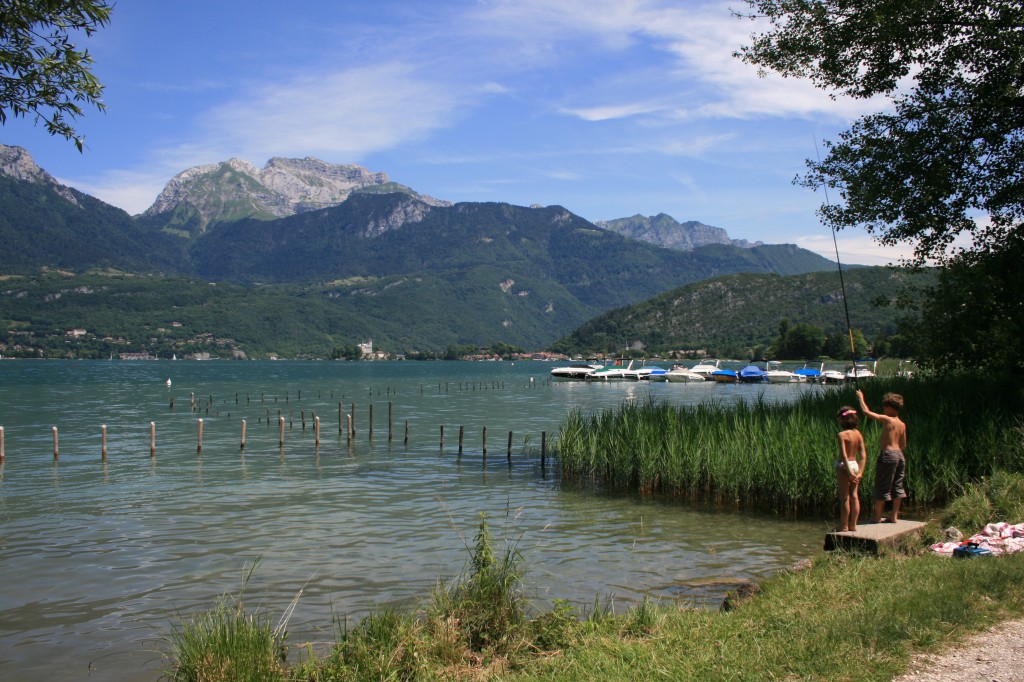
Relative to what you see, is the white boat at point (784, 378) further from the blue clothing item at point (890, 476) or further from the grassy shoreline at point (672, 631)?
the blue clothing item at point (890, 476)

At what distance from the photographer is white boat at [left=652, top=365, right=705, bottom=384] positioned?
110562 millimetres

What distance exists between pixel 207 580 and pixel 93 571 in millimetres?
2392

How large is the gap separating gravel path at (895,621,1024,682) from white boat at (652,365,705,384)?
106 metres

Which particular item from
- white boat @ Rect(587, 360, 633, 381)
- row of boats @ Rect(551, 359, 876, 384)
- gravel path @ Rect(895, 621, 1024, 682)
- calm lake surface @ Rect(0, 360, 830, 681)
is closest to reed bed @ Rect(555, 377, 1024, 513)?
calm lake surface @ Rect(0, 360, 830, 681)

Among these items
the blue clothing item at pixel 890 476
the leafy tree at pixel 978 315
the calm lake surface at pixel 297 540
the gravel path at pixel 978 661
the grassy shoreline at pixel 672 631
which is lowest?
the calm lake surface at pixel 297 540

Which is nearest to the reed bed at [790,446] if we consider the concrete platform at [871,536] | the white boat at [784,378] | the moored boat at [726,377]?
the concrete platform at [871,536]

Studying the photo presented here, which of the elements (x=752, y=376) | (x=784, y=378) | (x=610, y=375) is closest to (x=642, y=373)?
(x=610, y=375)

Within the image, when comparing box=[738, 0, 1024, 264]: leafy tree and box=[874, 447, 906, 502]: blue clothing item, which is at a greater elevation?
box=[738, 0, 1024, 264]: leafy tree

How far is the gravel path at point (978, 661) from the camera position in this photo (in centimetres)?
566

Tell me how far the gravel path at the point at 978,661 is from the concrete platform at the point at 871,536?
3750 mm

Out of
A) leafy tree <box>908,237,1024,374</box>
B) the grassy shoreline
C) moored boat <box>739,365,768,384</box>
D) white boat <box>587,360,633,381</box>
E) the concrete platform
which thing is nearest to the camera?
the grassy shoreline

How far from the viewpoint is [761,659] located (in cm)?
621

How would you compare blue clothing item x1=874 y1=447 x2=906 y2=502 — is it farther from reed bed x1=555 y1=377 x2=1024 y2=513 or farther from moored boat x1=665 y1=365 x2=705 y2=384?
moored boat x1=665 y1=365 x2=705 y2=384

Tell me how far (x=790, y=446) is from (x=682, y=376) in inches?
3804
